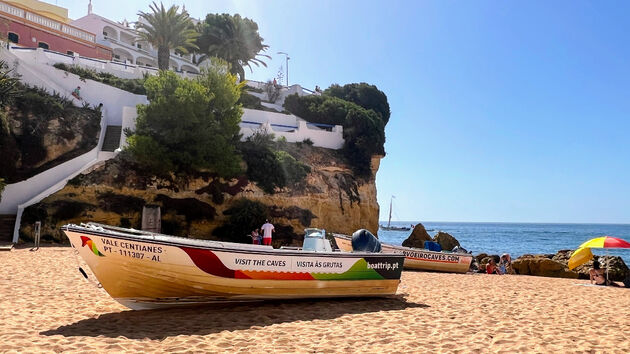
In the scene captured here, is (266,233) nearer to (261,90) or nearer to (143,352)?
(143,352)

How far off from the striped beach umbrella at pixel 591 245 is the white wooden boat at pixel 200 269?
997 centimetres

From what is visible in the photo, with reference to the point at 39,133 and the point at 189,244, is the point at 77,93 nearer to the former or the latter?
the point at 39,133

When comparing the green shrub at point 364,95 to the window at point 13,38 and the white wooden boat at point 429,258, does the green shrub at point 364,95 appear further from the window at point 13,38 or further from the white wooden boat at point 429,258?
the window at point 13,38

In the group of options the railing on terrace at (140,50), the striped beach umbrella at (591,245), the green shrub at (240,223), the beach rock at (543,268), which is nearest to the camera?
the striped beach umbrella at (591,245)

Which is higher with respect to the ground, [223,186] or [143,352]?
[223,186]

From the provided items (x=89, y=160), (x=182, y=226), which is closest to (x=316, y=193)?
(x=182, y=226)

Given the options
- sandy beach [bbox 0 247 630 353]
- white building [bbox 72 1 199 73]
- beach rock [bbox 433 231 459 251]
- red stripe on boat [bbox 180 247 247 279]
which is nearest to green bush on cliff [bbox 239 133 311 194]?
beach rock [bbox 433 231 459 251]

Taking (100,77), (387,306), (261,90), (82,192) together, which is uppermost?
(261,90)

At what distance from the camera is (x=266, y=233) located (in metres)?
18.5

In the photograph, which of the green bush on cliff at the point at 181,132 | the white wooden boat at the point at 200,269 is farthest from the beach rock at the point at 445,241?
the white wooden boat at the point at 200,269

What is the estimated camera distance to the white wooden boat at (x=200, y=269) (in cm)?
798

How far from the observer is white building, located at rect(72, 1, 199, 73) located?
5059 centimetres

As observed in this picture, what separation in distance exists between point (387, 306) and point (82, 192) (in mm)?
19858

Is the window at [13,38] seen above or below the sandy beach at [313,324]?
above
